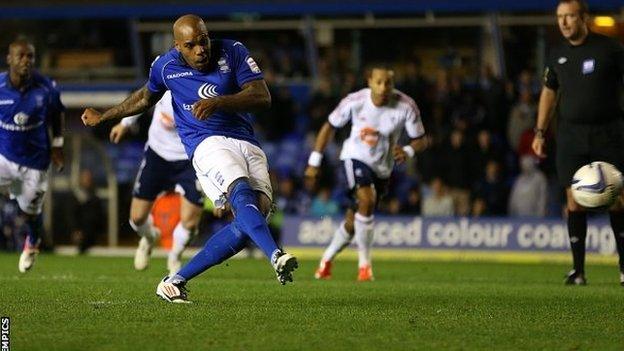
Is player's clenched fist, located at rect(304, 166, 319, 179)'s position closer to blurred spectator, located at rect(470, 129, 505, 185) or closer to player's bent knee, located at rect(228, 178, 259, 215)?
player's bent knee, located at rect(228, 178, 259, 215)

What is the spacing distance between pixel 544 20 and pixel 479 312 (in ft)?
58.8

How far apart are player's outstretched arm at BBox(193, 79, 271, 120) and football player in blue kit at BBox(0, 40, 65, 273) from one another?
556 centimetres

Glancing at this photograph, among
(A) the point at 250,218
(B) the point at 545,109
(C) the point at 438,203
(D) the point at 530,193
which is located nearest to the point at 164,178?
(B) the point at 545,109

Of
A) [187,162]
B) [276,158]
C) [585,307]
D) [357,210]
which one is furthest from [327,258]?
[276,158]

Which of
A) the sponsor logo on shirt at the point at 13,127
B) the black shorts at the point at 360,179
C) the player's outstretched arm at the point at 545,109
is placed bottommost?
the black shorts at the point at 360,179

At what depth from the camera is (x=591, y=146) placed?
13.1 metres

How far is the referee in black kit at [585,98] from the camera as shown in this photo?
13.1 metres

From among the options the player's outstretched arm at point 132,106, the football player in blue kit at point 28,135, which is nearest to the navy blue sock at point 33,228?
the football player in blue kit at point 28,135

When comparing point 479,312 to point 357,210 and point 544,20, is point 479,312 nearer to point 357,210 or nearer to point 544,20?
point 357,210

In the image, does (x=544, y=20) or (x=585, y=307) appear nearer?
(x=585, y=307)

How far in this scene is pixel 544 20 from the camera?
88.2 ft

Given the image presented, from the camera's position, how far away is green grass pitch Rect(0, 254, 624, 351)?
7832 millimetres

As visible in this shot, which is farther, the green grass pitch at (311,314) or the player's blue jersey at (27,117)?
the player's blue jersey at (27,117)

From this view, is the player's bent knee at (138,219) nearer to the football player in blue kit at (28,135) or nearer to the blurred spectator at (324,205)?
the football player in blue kit at (28,135)
